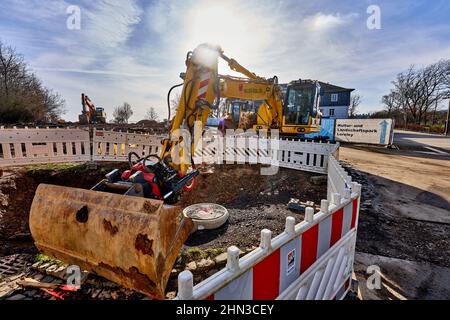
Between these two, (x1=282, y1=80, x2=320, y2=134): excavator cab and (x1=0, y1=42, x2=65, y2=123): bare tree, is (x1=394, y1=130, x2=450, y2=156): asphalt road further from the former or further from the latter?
(x1=0, y1=42, x2=65, y2=123): bare tree

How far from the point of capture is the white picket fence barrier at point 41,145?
7.50 meters

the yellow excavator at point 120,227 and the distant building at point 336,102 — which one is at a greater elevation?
the distant building at point 336,102

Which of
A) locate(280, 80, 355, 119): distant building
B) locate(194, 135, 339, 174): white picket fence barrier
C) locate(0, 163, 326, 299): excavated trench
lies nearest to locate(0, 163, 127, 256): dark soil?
locate(0, 163, 326, 299): excavated trench

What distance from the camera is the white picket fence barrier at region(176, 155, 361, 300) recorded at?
1.23 meters

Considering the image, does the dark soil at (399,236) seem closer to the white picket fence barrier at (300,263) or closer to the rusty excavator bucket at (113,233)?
the white picket fence barrier at (300,263)

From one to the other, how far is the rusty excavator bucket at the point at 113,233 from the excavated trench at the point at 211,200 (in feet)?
2.22

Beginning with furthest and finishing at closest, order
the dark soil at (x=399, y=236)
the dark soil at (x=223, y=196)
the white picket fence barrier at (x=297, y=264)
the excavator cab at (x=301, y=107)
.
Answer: the excavator cab at (x=301, y=107) < the dark soil at (x=223, y=196) < the dark soil at (x=399, y=236) < the white picket fence barrier at (x=297, y=264)

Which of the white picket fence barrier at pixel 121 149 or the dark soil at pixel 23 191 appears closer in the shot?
the dark soil at pixel 23 191

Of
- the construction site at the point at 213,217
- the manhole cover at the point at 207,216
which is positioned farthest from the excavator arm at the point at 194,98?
the manhole cover at the point at 207,216

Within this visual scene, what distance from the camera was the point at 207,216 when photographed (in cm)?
440

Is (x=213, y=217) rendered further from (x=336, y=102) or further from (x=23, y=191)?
(x=336, y=102)

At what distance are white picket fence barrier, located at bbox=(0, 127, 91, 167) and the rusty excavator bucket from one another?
692cm

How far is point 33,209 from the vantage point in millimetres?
2604

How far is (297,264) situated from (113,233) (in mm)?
1636
